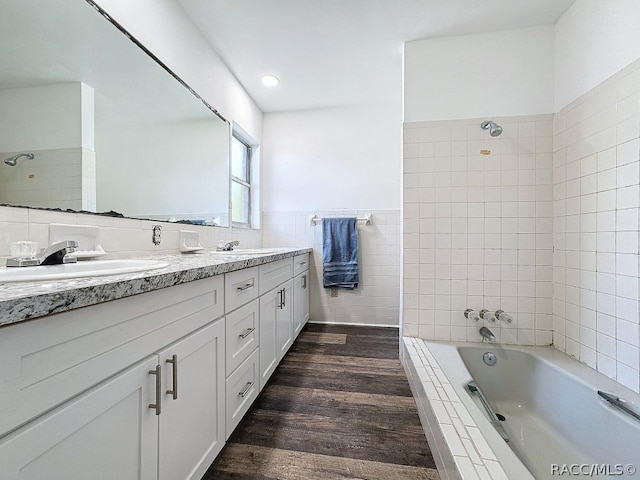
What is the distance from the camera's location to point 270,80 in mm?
2373

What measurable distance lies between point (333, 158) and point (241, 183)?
0.99m

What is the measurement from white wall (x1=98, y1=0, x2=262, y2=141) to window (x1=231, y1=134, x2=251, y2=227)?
343mm

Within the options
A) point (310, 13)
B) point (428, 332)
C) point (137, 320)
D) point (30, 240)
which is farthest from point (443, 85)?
point (30, 240)

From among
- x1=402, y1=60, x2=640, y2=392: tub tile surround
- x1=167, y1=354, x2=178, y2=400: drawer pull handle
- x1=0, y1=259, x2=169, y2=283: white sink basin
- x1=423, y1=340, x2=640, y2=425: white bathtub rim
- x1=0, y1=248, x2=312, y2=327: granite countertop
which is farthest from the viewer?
x1=402, y1=60, x2=640, y2=392: tub tile surround

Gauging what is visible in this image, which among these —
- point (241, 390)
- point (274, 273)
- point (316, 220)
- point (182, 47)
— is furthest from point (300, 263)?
point (182, 47)

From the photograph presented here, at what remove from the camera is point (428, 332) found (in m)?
1.90

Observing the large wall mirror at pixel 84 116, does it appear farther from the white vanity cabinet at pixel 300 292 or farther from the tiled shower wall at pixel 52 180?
the white vanity cabinet at pixel 300 292

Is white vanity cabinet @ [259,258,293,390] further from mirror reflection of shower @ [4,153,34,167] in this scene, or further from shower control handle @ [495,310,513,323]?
shower control handle @ [495,310,513,323]

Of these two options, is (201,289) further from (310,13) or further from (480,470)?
(310,13)

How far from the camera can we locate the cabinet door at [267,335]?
58.9 inches

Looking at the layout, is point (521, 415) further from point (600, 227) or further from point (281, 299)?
point (281, 299)

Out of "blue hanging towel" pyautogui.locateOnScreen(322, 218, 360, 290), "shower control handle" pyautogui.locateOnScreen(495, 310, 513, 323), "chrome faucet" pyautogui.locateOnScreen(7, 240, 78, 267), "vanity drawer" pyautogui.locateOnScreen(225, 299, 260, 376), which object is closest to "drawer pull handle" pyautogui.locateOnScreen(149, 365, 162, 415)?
"vanity drawer" pyautogui.locateOnScreen(225, 299, 260, 376)

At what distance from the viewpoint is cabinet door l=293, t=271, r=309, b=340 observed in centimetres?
225

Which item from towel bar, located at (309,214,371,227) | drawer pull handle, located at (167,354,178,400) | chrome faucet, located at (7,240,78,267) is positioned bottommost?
drawer pull handle, located at (167,354,178,400)
